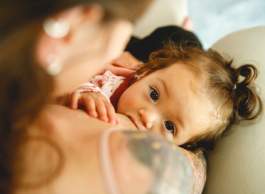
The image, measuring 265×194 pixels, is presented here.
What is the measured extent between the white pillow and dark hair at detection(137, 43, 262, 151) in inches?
0.8

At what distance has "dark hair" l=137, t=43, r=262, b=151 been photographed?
1035mm

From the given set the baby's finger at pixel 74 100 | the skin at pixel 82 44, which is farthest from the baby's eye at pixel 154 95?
the skin at pixel 82 44

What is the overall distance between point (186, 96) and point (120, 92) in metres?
0.16

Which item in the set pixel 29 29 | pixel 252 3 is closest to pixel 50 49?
pixel 29 29

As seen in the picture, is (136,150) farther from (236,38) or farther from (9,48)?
(236,38)

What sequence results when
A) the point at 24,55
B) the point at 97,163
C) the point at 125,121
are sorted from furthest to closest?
1. the point at 125,121
2. the point at 97,163
3. the point at 24,55

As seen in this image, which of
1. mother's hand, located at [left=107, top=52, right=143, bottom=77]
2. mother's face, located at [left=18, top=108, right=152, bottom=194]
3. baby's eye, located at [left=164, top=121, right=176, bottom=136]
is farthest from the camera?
mother's hand, located at [left=107, top=52, right=143, bottom=77]

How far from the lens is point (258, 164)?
3.27 feet

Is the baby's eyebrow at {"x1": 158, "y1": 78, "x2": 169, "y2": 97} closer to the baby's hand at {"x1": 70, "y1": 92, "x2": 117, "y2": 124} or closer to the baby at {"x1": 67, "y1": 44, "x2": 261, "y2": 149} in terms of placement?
the baby at {"x1": 67, "y1": 44, "x2": 261, "y2": 149}

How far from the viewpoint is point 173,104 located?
1009 mm

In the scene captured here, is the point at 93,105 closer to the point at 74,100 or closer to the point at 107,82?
the point at 74,100

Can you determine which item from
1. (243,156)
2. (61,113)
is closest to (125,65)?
(243,156)

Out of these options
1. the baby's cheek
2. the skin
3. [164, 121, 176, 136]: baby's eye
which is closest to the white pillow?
[164, 121, 176, 136]: baby's eye

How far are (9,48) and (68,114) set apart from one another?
23 centimetres
